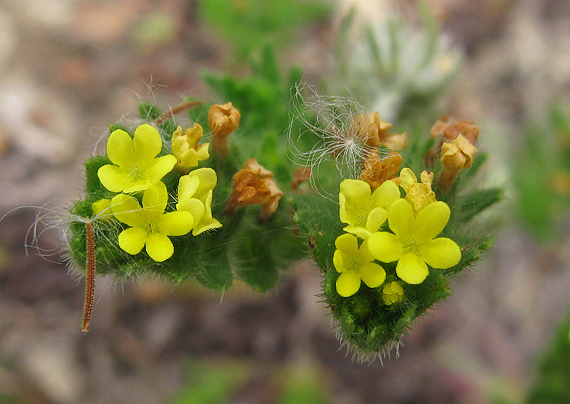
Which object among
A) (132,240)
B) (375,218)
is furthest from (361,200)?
(132,240)

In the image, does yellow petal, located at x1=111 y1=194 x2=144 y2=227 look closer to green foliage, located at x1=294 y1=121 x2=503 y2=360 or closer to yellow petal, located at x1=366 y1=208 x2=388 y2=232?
green foliage, located at x1=294 y1=121 x2=503 y2=360

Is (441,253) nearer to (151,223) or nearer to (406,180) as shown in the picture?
(406,180)

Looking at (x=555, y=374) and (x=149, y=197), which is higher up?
(x=149, y=197)

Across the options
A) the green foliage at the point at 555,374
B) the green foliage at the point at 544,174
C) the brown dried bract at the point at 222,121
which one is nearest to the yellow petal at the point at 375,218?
the brown dried bract at the point at 222,121

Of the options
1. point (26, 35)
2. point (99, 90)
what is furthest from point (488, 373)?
point (26, 35)

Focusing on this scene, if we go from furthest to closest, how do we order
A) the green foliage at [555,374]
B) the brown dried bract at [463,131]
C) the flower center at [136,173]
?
the green foliage at [555,374], the brown dried bract at [463,131], the flower center at [136,173]

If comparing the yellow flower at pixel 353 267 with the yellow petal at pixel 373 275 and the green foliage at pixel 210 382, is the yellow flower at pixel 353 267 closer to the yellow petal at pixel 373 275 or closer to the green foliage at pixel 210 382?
the yellow petal at pixel 373 275
